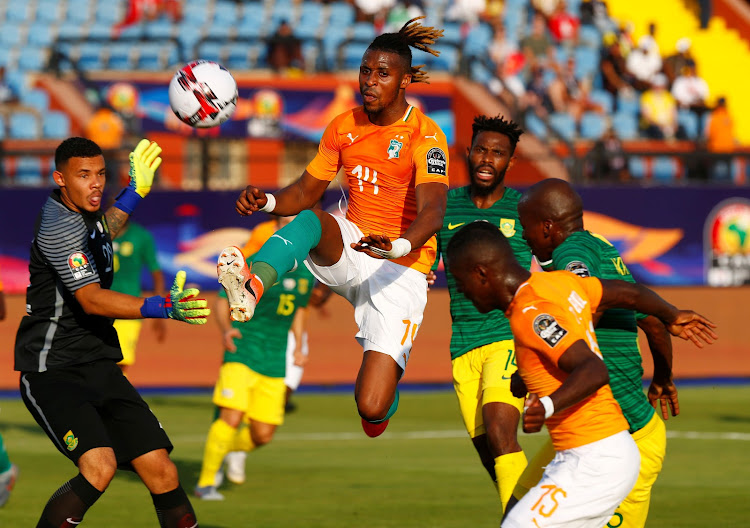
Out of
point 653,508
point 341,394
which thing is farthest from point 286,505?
point 341,394

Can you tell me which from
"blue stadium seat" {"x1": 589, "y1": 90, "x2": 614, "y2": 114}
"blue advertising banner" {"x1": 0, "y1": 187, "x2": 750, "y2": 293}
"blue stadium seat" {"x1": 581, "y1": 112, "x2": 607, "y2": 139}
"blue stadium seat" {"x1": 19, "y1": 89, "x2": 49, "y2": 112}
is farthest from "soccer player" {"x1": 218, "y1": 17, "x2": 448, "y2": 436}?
"blue stadium seat" {"x1": 589, "y1": 90, "x2": 614, "y2": 114}

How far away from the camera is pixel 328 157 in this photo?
851 centimetres

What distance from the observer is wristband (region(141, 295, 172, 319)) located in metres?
6.82

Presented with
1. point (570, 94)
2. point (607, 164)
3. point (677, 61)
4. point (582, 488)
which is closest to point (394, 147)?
point (582, 488)

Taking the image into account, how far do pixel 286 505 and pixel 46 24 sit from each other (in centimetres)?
1896

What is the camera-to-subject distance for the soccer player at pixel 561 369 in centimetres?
559

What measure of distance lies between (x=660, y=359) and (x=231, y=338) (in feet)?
16.1

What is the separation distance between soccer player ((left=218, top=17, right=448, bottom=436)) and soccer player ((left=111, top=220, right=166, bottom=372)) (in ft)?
18.3

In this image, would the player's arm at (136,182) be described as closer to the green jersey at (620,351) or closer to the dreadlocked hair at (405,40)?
the dreadlocked hair at (405,40)

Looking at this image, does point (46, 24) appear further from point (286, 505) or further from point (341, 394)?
point (286, 505)

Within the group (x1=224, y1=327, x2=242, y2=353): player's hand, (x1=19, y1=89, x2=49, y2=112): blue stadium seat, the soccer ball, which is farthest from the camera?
(x1=19, y1=89, x2=49, y2=112): blue stadium seat

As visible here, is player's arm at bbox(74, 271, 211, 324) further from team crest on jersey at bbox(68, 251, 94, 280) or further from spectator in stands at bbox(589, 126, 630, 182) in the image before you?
spectator in stands at bbox(589, 126, 630, 182)

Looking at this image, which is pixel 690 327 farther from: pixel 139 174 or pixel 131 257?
pixel 131 257

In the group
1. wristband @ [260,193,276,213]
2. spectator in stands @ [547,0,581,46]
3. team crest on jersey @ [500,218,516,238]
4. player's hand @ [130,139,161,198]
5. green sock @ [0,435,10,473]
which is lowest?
green sock @ [0,435,10,473]
